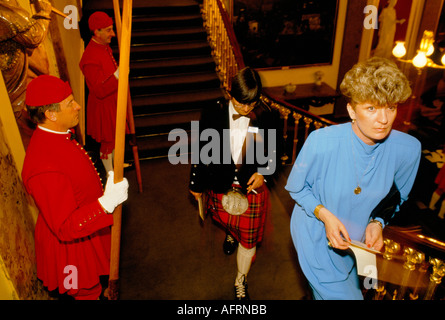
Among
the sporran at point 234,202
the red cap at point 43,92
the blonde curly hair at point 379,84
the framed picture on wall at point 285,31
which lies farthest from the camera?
the framed picture on wall at point 285,31

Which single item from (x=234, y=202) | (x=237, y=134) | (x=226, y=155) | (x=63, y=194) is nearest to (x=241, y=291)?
(x=234, y=202)

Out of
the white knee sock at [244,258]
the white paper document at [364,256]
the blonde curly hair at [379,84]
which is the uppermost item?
the blonde curly hair at [379,84]

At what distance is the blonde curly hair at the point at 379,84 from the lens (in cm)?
171

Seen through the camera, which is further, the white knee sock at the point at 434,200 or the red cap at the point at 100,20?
the white knee sock at the point at 434,200

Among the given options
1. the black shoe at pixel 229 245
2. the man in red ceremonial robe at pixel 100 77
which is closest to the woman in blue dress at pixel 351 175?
the black shoe at pixel 229 245

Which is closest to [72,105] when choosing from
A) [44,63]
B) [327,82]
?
[44,63]

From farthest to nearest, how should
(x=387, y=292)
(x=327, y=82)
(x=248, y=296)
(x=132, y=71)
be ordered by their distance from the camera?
(x=327, y=82) < (x=132, y=71) < (x=248, y=296) < (x=387, y=292)

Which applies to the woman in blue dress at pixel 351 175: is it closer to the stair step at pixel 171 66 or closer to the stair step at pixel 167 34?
the stair step at pixel 171 66

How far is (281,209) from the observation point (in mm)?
4316

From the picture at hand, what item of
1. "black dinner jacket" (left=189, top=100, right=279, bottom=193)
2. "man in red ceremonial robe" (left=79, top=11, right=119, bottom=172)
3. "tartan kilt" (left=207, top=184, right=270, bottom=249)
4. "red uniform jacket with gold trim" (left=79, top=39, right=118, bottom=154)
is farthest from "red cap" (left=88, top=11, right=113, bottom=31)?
"tartan kilt" (left=207, top=184, right=270, bottom=249)

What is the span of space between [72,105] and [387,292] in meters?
2.67

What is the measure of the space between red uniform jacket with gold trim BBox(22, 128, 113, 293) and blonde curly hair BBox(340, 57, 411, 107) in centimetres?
151

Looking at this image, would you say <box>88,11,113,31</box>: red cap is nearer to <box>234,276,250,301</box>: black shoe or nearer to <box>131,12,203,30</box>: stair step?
<box>131,12,203,30</box>: stair step

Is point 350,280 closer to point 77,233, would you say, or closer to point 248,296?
point 248,296
